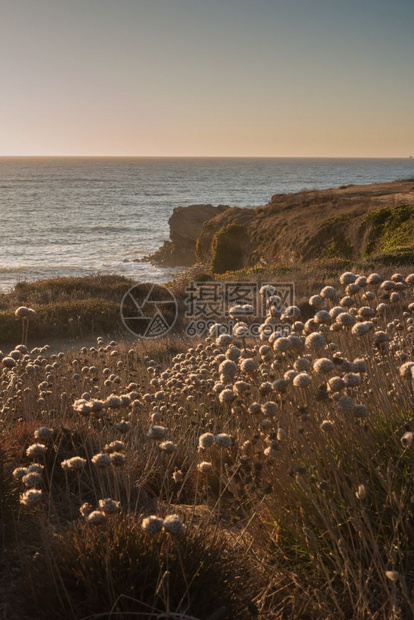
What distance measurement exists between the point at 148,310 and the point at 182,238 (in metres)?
31.1

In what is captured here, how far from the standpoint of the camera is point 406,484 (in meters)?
3.27

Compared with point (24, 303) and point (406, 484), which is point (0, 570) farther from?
point (24, 303)

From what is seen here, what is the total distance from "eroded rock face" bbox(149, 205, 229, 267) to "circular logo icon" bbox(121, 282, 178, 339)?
26307 mm

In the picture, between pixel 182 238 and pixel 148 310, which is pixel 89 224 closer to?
pixel 182 238

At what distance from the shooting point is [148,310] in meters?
19.4

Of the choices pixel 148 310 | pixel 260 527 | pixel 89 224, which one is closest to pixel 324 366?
pixel 260 527

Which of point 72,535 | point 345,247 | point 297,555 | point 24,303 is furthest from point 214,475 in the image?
point 345,247

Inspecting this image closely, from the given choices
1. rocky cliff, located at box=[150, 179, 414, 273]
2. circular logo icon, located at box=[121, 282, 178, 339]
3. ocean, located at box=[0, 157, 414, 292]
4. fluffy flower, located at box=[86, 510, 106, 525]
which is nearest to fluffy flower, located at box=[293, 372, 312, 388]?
fluffy flower, located at box=[86, 510, 106, 525]

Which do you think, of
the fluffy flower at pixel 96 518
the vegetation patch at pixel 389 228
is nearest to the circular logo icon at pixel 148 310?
the vegetation patch at pixel 389 228

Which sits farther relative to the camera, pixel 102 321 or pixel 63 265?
pixel 63 265

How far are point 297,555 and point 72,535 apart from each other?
137 cm

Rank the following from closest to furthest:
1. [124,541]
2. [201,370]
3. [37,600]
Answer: [37,600] → [124,541] → [201,370]

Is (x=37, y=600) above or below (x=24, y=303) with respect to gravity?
above

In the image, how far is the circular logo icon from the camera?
56.4ft
